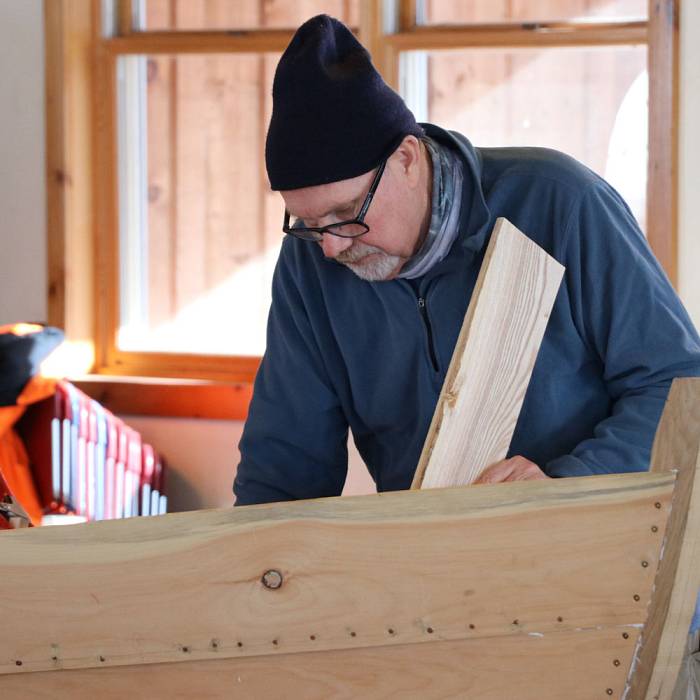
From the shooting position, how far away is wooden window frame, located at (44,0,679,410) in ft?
10.4

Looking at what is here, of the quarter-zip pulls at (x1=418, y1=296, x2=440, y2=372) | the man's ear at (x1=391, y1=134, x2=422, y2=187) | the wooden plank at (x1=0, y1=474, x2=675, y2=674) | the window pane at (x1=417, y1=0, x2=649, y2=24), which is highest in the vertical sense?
the window pane at (x1=417, y1=0, x2=649, y2=24)

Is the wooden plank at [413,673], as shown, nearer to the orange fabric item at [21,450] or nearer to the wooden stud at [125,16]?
the orange fabric item at [21,450]

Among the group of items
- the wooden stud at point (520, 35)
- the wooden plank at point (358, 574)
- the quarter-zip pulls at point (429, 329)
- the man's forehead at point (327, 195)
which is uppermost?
the wooden stud at point (520, 35)

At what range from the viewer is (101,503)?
3143 mm

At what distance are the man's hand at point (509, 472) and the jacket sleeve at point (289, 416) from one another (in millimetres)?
423

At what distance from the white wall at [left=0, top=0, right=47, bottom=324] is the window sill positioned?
0.33m

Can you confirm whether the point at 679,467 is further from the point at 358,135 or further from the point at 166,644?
the point at 358,135

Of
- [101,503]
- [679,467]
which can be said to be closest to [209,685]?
[679,467]

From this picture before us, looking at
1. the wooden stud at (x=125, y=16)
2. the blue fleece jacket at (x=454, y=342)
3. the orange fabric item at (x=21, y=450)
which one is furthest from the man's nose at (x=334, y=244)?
the wooden stud at (x=125, y=16)

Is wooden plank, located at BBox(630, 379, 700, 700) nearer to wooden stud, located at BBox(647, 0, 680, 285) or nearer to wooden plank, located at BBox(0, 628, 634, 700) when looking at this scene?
wooden plank, located at BBox(0, 628, 634, 700)

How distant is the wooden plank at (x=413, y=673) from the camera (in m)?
0.96

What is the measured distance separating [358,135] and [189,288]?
2278 mm

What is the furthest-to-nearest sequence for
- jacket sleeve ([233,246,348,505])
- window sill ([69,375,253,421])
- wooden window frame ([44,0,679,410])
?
window sill ([69,375,253,421]), wooden window frame ([44,0,679,410]), jacket sleeve ([233,246,348,505])

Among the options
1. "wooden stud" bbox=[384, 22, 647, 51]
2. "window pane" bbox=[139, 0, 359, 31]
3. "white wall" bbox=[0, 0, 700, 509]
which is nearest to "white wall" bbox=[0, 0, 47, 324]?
"white wall" bbox=[0, 0, 700, 509]
